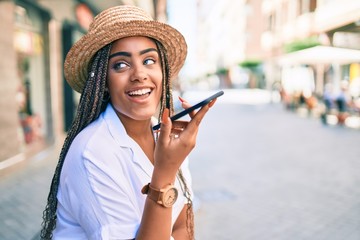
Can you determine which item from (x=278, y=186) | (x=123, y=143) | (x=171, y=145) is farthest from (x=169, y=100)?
(x=278, y=186)

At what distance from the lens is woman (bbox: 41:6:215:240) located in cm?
122

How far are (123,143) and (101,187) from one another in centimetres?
23

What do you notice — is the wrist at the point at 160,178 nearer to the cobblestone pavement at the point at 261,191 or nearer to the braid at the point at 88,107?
the braid at the point at 88,107

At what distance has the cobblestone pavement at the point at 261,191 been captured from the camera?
13.7 ft

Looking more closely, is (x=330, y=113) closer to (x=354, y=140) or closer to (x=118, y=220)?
(x=354, y=140)

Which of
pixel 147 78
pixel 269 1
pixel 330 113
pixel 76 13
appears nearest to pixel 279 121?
pixel 330 113

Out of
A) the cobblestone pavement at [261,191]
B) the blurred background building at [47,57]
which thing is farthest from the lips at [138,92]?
the blurred background building at [47,57]

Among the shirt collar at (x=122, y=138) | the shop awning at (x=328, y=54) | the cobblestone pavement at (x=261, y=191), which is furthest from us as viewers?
the shop awning at (x=328, y=54)

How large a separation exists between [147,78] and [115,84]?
5.3 inches

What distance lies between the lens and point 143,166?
1407 mm

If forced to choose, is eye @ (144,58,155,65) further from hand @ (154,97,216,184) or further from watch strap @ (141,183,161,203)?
watch strap @ (141,183,161,203)

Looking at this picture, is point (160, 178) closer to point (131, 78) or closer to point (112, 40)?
point (131, 78)

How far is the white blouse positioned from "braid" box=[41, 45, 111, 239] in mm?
102

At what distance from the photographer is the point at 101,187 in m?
1.22
